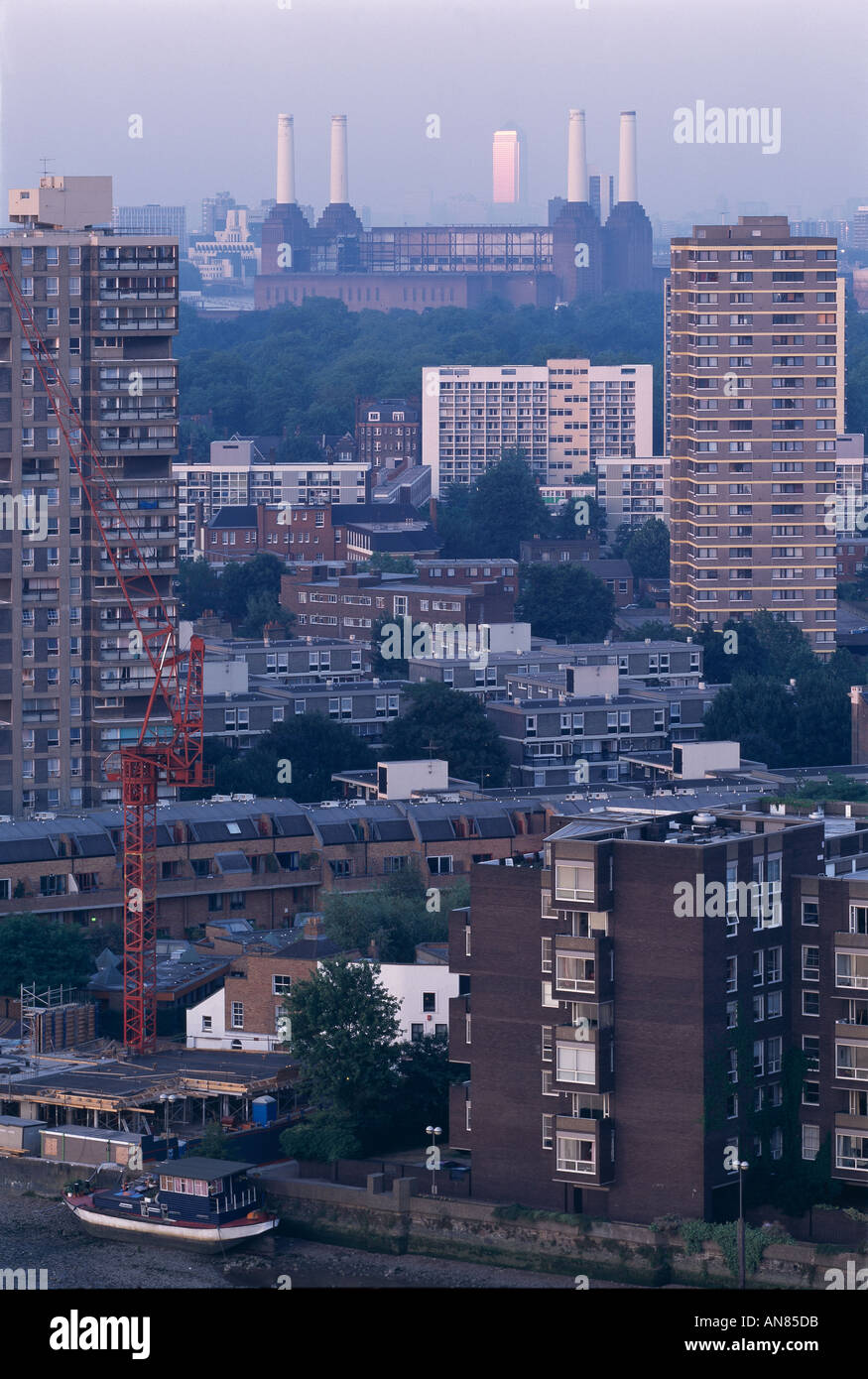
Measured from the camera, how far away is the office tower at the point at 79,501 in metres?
51.4

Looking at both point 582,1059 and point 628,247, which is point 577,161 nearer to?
point 628,247

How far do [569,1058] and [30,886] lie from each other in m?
12.9

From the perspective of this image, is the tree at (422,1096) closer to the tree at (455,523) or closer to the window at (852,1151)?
the window at (852,1151)

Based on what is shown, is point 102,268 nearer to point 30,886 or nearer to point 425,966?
point 30,886

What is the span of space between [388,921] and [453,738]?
1353 centimetres

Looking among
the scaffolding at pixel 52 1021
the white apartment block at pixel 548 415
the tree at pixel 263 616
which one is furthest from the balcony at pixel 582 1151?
the white apartment block at pixel 548 415

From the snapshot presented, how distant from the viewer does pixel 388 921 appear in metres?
41.6

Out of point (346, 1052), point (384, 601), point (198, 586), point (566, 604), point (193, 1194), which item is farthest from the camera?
point (198, 586)

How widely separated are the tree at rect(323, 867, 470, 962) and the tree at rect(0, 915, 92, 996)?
10.4 ft

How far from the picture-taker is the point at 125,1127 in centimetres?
3791

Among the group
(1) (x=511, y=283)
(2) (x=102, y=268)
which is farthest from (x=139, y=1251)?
(1) (x=511, y=283)

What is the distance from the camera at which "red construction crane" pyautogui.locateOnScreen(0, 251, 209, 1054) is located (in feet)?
135

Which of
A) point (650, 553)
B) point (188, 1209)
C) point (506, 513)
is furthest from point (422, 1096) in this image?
point (506, 513)

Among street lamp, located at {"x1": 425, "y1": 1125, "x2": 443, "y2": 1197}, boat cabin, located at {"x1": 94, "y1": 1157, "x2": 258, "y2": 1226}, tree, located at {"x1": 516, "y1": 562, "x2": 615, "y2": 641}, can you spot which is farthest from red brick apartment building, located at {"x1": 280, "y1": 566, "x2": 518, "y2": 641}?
boat cabin, located at {"x1": 94, "y1": 1157, "x2": 258, "y2": 1226}
